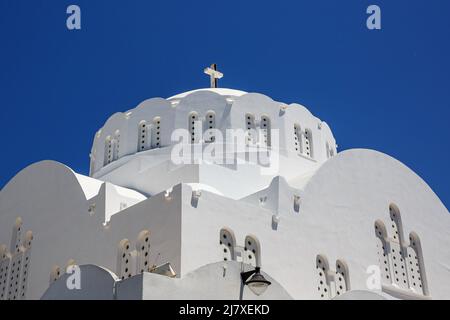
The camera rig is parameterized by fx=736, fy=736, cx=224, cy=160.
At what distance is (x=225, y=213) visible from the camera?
→ 53.2 feet

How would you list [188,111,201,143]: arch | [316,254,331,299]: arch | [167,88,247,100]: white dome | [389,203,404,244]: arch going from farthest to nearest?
[167,88,247,100]: white dome
[188,111,201,143]: arch
[389,203,404,244]: arch
[316,254,331,299]: arch

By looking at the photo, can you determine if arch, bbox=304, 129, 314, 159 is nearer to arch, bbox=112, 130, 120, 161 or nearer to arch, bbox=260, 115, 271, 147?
arch, bbox=260, 115, 271, 147

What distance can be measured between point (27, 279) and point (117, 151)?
521cm

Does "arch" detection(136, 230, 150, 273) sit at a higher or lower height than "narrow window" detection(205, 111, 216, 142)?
Answer: lower

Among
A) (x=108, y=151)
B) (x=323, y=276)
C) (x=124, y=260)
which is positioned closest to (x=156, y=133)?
(x=108, y=151)

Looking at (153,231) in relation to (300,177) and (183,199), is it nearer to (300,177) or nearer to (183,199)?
(183,199)

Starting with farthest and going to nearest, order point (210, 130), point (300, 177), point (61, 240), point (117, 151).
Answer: point (117, 151), point (210, 130), point (300, 177), point (61, 240)

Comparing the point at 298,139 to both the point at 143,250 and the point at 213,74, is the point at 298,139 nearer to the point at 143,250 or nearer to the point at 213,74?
the point at 213,74

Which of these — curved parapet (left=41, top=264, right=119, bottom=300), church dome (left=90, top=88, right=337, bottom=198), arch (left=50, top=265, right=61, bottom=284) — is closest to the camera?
curved parapet (left=41, top=264, right=119, bottom=300)

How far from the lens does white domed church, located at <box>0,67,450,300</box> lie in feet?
51.1

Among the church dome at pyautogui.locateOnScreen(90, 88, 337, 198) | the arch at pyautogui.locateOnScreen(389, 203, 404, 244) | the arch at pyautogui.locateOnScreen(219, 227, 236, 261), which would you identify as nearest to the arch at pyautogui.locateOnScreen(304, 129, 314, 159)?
the church dome at pyautogui.locateOnScreen(90, 88, 337, 198)

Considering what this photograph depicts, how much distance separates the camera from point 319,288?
17.3 m

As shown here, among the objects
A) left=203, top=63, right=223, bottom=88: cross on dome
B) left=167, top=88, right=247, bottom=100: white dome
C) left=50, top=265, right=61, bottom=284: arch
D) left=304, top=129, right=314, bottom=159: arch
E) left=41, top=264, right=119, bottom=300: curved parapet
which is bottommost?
left=41, top=264, right=119, bottom=300: curved parapet
